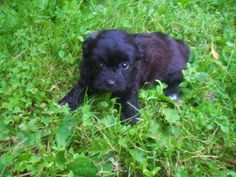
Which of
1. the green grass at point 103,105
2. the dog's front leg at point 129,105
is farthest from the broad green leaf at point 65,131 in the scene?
the dog's front leg at point 129,105

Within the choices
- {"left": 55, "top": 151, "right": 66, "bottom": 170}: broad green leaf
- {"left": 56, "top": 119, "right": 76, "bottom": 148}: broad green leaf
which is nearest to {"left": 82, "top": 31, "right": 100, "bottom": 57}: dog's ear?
{"left": 56, "top": 119, "right": 76, "bottom": 148}: broad green leaf

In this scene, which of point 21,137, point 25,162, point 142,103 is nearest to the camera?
point 25,162

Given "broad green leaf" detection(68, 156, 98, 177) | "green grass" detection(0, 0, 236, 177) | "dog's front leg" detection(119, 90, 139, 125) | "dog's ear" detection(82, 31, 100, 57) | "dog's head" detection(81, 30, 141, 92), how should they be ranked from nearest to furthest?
1. "broad green leaf" detection(68, 156, 98, 177)
2. "green grass" detection(0, 0, 236, 177)
3. "dog's head" detection(81, 30, 141, 92)
4. "dog's ear" detection(82, 31, 100, 57)
5. "dog's front leg" detection(119, 90, 139, 125)

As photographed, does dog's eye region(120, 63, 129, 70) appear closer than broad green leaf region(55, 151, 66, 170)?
No

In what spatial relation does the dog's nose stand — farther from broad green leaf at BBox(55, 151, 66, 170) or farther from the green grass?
broad green leaf at BBox(55, 151, 66, 170)

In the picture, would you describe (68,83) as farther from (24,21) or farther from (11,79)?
(24,21)

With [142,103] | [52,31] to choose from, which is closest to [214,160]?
[142,103]

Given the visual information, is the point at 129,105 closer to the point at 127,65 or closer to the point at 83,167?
the point at 127,65
